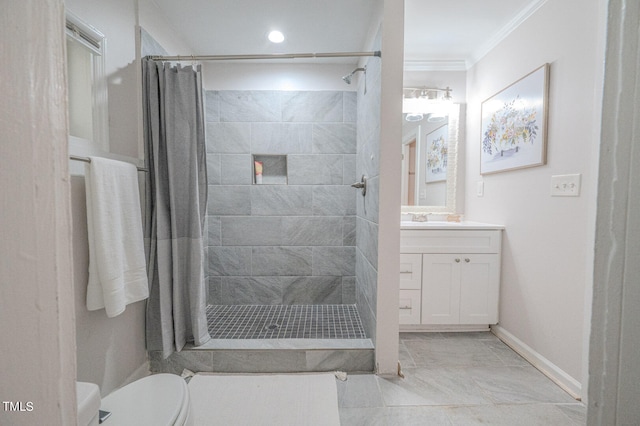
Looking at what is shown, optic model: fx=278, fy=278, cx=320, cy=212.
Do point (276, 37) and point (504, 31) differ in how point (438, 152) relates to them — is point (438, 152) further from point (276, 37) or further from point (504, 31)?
point (276, 37)

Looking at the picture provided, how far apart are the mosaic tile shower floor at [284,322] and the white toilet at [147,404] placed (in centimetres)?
91

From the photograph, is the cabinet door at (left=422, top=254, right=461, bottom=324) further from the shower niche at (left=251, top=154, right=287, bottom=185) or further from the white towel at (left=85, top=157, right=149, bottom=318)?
the white towel at (left=85, top=157, right=149, bottom=318)

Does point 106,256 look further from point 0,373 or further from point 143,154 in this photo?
point 0,373

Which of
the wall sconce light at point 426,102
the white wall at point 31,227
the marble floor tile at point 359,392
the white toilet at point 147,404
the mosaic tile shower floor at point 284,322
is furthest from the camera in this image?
the wall sconce light at point 426,102

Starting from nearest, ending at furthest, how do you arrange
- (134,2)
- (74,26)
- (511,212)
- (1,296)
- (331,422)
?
(1,296)
(74,26)
(331,422)
(134,2)
(511,212)

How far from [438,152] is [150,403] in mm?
2739

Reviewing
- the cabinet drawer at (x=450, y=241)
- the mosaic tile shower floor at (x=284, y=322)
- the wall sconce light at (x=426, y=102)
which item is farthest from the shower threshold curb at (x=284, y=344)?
the wall sconce light at (x=426, y=102)

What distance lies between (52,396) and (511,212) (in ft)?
8.34

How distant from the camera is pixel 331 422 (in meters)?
1.38

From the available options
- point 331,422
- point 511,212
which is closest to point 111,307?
point 331,422

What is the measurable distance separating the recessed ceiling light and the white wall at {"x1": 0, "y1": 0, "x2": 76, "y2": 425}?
2.24 meters

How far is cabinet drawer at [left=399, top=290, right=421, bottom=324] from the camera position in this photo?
223cm

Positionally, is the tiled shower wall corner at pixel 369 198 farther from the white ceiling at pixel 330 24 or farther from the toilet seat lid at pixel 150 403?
the toilet seat lid at pixel 150 403

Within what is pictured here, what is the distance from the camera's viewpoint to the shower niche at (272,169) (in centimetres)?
270
